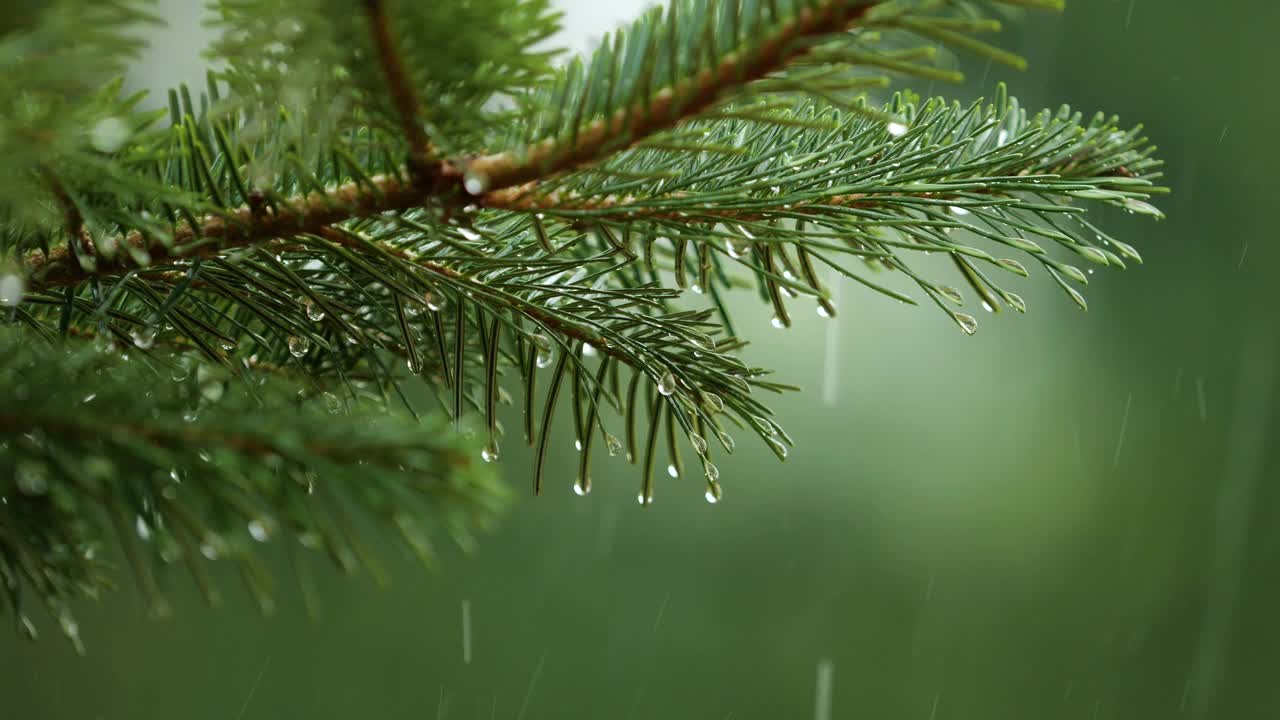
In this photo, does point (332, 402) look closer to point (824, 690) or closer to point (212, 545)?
point (212, 545)

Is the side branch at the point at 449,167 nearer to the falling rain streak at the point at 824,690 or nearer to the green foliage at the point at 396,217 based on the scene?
the green foliage at the point at 396,217

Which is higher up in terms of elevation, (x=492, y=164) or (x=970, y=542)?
(x=492, y=164)

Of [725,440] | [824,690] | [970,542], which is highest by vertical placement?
[725,440]

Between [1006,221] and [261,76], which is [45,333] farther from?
[1006,221]

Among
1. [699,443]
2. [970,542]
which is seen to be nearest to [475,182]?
[699,443]

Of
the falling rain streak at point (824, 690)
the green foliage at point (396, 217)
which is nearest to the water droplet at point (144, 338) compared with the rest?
the green foliage at point (396, 217)

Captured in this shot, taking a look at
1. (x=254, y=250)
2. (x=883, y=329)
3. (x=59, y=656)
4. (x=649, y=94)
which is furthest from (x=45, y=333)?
(x=883, y=329)

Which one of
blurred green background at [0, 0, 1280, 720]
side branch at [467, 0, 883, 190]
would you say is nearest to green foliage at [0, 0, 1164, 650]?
side branch at [467, 0, 883, 190]
